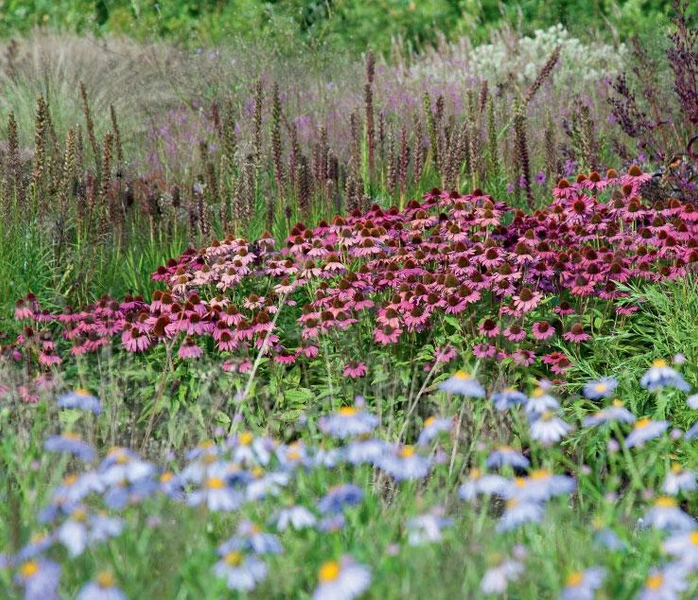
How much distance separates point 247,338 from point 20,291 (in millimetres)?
1269

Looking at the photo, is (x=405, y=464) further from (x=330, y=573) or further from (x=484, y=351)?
(x=484, y=351)

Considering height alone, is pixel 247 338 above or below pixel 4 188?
below

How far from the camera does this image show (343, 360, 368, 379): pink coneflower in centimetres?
409

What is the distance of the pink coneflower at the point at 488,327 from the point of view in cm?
412

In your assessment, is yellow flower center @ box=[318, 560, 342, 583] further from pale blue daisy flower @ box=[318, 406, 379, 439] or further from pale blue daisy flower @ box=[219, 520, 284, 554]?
pale blue daisy flower @ box=[318, 406, 379, 439]

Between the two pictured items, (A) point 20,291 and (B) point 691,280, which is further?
(A) point 20,291

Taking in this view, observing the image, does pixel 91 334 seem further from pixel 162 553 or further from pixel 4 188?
pixel 162 553

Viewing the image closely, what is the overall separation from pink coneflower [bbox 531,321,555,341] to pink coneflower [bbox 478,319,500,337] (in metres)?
0.15

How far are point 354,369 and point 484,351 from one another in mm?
534

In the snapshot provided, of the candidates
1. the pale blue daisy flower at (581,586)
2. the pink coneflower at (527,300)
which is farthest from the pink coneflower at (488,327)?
the pale blue daisy flower at (581,586)

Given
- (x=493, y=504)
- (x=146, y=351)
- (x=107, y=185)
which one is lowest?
(x=493, y=504)

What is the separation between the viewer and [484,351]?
13.3 ft

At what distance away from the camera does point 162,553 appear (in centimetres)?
225

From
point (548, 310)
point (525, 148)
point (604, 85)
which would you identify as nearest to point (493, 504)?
point (548, 310)
